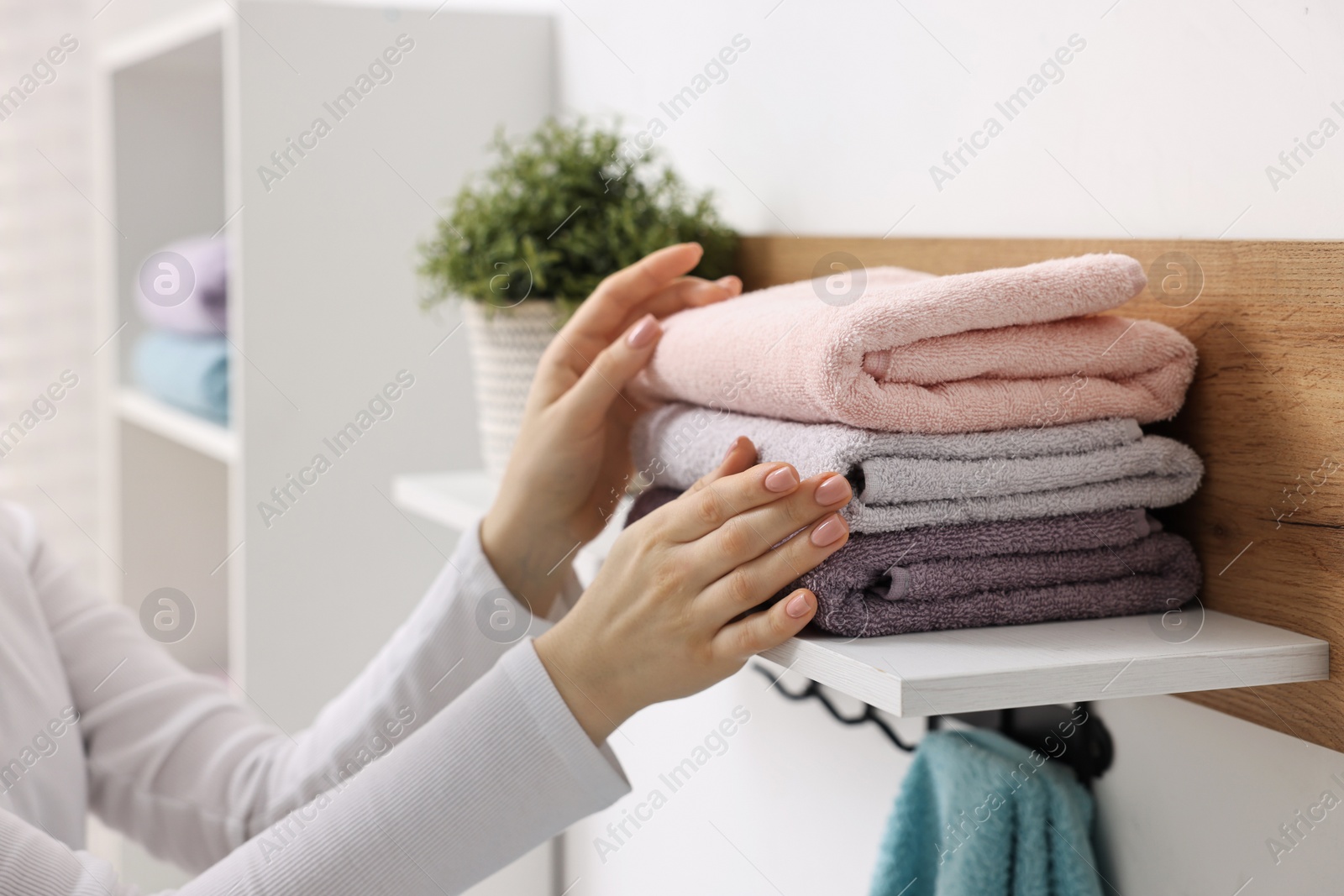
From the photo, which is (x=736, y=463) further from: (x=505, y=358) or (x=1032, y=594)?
(x=505, y=358)

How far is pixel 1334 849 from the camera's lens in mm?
451

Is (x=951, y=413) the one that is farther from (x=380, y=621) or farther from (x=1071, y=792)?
(x=380, y=621)

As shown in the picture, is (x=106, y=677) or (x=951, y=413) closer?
(x=951, y=413)

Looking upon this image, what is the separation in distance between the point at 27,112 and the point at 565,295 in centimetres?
126

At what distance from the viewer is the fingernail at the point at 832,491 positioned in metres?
0.42

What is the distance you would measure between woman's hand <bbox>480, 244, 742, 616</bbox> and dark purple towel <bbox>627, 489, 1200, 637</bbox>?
0.66 feet

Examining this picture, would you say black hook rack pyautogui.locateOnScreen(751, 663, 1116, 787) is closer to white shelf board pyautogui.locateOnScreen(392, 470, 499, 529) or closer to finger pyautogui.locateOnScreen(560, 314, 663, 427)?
finger pyautogui.locateOnScreen(560, 314, 663, 427)

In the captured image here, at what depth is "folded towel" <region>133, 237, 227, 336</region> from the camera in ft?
4.11

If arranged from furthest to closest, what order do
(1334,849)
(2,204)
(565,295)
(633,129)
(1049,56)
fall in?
→ 1. (2,204)
2. (633,129)
3. (565,295)
4. (1049,56)
5. (1334,849)

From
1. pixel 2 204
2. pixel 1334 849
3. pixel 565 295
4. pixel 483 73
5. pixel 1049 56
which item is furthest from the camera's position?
pixel 2 204

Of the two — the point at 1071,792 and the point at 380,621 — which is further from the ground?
the point at 380,621

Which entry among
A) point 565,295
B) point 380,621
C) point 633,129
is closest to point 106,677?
point 380,621

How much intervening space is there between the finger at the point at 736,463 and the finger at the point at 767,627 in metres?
0.06

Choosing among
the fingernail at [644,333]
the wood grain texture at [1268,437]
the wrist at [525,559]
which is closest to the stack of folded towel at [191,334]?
the wrist at [525,559]
